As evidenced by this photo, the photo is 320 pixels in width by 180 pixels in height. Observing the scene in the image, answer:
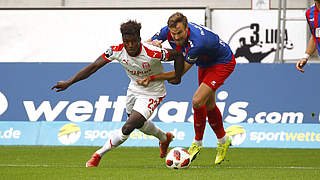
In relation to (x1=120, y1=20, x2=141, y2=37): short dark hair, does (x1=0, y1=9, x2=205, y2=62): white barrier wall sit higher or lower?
lower

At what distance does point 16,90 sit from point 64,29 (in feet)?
12.9

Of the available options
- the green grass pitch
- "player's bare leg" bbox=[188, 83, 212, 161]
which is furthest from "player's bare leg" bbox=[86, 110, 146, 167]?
"player's bare leg" bbox=[188, 83, 212, 161]

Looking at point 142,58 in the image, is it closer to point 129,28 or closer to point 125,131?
point 129,28

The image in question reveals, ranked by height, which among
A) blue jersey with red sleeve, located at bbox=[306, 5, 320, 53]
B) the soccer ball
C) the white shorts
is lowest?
the soccer ball

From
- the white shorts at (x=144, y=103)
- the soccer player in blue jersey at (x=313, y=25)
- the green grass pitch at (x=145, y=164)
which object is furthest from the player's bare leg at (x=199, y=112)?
the soccer player in blue jersey at (x=313, y=25)

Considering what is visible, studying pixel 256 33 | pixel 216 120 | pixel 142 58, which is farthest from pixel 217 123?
pixel 256 33

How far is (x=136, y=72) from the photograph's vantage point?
8859mm

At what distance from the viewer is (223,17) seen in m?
17.0

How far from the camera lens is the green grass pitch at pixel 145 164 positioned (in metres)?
7.50

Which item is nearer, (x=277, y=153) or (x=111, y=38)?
(x=277, y=153)

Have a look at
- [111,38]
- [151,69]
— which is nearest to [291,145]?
[151,69]

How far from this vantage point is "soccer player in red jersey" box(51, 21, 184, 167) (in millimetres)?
8477

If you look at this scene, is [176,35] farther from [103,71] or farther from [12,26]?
[12,26]

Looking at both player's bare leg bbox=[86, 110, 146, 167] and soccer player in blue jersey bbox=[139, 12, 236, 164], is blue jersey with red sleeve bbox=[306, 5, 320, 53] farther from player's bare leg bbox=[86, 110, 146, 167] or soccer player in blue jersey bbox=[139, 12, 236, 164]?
player's bare leg bbox=[86, 110, 146, 167]
